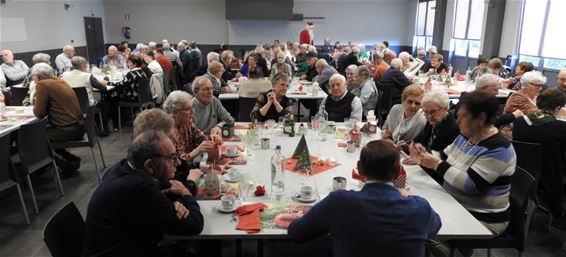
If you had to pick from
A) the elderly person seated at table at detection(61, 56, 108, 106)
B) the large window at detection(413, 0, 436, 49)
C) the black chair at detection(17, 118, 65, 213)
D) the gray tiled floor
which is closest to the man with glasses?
the gray tiled floor

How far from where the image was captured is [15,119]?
446 centimetres

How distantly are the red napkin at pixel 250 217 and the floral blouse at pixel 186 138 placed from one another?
1117 millimetres

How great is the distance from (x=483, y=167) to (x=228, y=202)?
150cm

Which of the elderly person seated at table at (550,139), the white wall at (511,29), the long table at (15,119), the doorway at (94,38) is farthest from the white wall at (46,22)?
the white wall at (511,29)

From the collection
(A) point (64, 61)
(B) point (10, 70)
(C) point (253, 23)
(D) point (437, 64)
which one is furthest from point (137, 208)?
(C) point (253, 23)

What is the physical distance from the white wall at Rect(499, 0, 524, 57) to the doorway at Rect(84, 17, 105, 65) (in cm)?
1335

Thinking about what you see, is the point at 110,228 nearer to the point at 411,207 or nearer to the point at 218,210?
the point at 218,210

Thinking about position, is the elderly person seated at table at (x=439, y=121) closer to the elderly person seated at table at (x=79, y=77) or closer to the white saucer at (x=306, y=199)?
the white saucer at (x=306, y=199)

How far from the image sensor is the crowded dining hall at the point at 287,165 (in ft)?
5.77

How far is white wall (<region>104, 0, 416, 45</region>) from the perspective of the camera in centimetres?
1597

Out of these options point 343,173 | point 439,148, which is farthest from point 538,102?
point 343,173

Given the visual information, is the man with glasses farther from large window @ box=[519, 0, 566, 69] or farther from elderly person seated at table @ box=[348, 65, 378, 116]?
large window @ box=[519, 0, 566, 69]

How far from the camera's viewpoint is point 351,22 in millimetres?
16766

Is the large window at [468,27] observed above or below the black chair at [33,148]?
above
